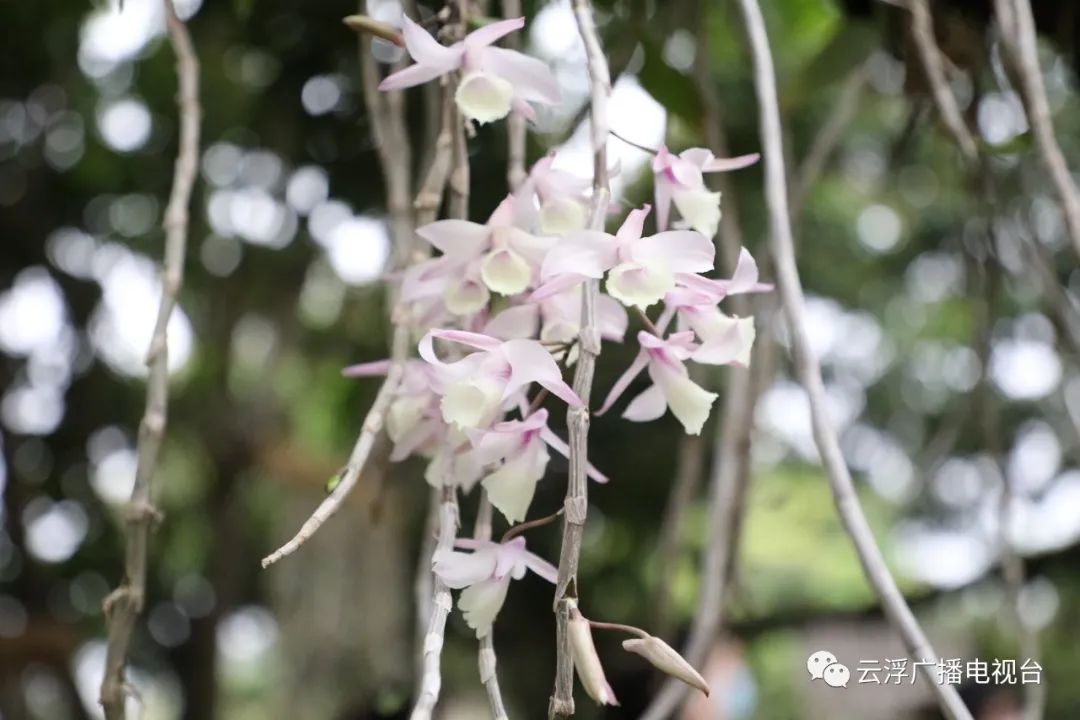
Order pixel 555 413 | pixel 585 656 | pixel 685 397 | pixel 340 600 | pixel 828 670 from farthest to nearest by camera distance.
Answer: pixel 340 600 < pixel 555 413 < pixel 828 670 < pixel 685 397 < pixel 585 656

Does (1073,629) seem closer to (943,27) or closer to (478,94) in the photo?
(943,27)

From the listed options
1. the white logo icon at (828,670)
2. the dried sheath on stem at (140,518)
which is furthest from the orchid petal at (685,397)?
the white logo icon at (828,670)

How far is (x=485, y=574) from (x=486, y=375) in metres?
0.08

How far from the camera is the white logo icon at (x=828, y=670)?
732mm

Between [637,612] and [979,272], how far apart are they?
87cm

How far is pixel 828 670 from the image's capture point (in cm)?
74

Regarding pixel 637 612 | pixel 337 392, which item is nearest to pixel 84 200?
pixel 337 392

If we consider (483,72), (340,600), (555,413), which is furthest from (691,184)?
(340,600)

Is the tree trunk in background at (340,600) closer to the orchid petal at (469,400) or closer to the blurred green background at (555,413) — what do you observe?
the blurred green background at (555,413)

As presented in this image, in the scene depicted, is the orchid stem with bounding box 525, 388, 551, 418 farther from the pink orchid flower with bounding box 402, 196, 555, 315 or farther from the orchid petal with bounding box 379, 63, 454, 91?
the orchid petal with bounding box 379, 63, 454, 91

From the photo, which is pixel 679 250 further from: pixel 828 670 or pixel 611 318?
pixel 828 670

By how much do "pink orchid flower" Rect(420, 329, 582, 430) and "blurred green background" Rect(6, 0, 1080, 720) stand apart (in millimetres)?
430

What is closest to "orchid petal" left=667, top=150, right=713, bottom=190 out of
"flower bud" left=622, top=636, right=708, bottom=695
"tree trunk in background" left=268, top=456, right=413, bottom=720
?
"flower bud" left=622, top=636, right=708, bottom=695

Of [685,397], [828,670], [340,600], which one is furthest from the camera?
[340,600]
